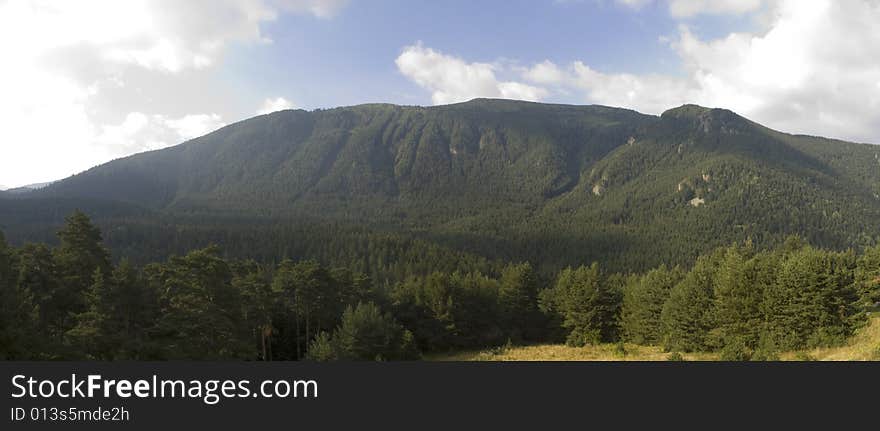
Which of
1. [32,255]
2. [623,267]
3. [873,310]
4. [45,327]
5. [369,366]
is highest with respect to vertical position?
[32,255]

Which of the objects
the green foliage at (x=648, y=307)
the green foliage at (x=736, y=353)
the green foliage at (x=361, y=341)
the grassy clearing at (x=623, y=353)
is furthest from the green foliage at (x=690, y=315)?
the green foliage at (x=361, y=341)

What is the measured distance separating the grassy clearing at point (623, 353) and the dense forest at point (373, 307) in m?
1.75

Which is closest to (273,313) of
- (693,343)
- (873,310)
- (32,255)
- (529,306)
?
(32,255)

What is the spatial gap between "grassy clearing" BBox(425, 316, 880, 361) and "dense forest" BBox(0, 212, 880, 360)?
1.75 meters

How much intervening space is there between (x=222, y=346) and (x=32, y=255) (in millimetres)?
12962

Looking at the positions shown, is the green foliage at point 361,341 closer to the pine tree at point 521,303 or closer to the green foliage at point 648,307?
the pine tree at point 521,303

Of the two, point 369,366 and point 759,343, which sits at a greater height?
point 369,366

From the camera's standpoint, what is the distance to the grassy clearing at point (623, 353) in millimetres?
32188

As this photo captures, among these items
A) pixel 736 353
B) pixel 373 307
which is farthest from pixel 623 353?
pixel 373 307

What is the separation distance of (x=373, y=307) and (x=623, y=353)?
2768 centimetres

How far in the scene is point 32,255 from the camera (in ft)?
87.5

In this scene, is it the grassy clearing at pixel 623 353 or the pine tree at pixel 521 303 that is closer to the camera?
the grassy clearing at pixel 623 353

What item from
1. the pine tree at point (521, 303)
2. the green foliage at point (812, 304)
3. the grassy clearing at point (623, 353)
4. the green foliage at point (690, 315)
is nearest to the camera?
the grassy clearing at point (623, 353)

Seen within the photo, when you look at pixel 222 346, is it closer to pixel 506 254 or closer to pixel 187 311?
pixel 187 311
